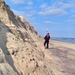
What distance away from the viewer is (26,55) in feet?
32.1

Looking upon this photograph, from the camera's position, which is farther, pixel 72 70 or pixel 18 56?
pixel 72 70

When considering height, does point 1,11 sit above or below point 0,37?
above

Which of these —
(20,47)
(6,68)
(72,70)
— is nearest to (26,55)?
(20,47)

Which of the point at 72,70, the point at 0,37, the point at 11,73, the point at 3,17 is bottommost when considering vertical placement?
the point at 72,70

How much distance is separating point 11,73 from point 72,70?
264 inches

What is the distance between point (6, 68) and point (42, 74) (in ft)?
9.13

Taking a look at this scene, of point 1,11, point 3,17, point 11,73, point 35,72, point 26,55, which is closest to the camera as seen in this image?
point 11,73

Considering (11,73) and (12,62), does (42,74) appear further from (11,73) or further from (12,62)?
(11,73)

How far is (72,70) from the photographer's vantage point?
12.9 metres

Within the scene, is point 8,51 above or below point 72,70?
above

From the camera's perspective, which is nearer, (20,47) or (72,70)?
(20,47)

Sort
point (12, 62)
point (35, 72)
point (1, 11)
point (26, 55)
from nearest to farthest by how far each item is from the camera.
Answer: point (12, 62)
point (35, 72)
point (26, 55)
point (1, 11)

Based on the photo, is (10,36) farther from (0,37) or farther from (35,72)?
(35,72)

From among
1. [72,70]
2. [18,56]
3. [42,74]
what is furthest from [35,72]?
[72,70]
